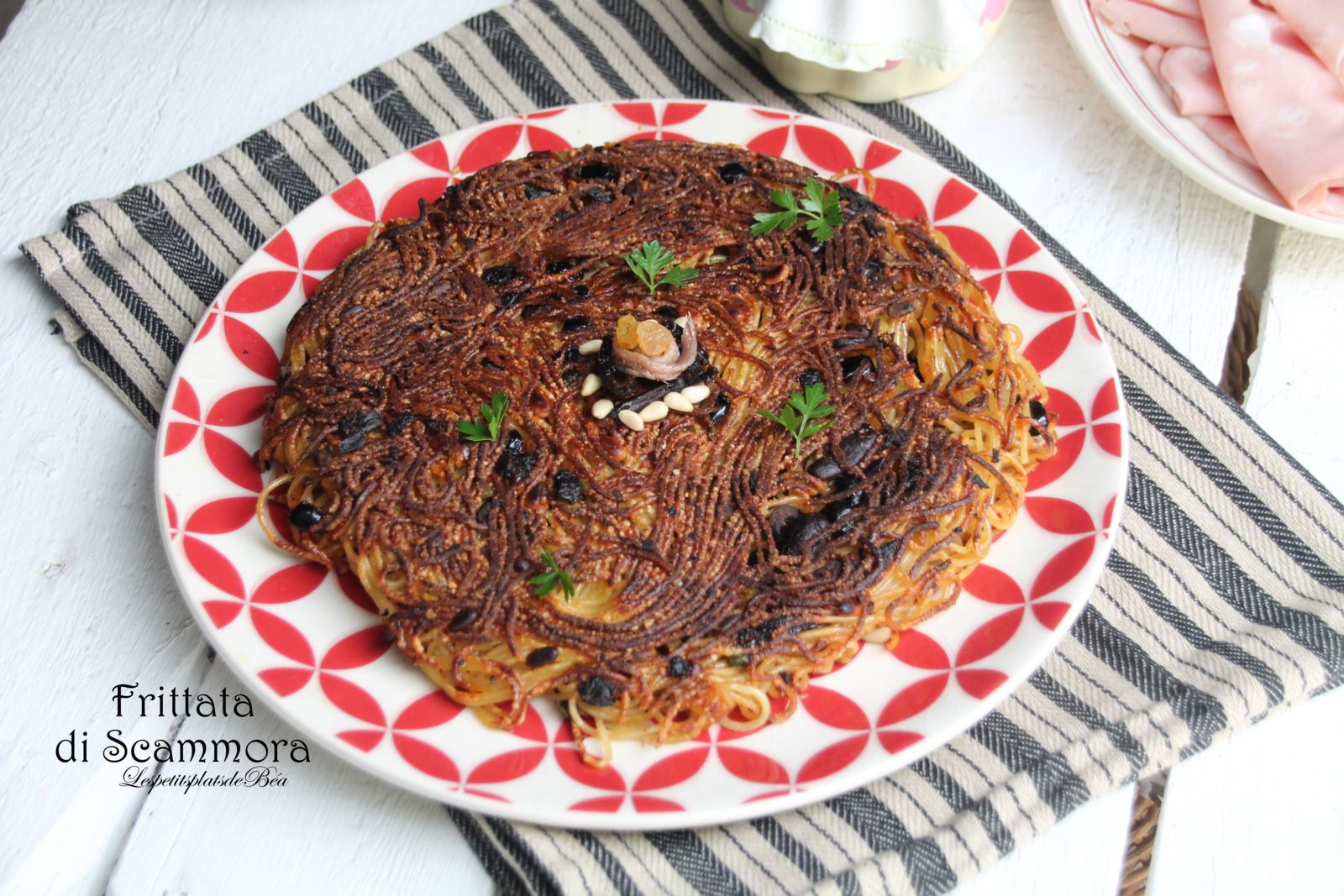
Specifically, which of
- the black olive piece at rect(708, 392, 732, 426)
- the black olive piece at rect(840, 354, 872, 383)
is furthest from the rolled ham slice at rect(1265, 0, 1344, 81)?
the black olive piece at rect(708, 392, 732, 426)

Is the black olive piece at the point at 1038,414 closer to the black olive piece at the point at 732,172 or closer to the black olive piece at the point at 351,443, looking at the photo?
the black olive piece at the point at 732,172

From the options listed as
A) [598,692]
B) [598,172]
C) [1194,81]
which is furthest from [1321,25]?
[598,692]

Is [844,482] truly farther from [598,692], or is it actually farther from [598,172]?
[598,172]

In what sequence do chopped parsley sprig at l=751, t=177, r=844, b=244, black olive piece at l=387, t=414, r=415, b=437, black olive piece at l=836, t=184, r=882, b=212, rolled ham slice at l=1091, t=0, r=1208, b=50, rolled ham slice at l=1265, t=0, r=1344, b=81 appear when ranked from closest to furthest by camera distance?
black olive piece at l=387, t=414, r=415, b=437 < chopped parsley sprig at l=751, t=177, r=844, b=244 < black olive piece at l=836, t=184, r=882, b=212 < rolled ham slice at l=1265, t=0, r=1344, b=81 < rolled ham slice at l=1091, t=0, r=1208, b=50

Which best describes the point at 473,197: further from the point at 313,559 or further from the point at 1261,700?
the point at 1261,700

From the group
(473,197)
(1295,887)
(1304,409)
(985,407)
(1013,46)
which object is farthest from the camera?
(1013,46)

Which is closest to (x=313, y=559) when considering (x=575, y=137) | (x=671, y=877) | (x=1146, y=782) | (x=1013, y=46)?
(x=671, y=877)

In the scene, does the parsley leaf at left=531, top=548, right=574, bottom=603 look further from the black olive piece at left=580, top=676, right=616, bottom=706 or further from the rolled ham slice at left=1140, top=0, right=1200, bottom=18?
the rolled ham slice at left=1140, top=0, right=1200, bottom=18
